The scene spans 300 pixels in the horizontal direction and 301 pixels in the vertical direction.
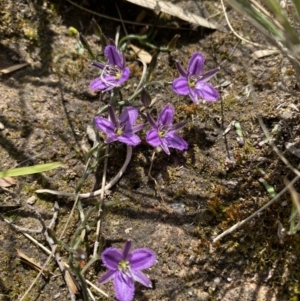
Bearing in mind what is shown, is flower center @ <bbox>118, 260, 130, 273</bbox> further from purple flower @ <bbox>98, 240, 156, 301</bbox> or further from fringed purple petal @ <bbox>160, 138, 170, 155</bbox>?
fringed purple petal @ <bbox>160, 138, 170, 155</bbox>

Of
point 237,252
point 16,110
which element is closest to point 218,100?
point 237,252

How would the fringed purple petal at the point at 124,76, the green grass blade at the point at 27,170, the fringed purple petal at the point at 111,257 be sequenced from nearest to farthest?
the fringed purple petal at the point at 111,257
the green grass blade at the point at 27,170
the fringed purple petal at the point at 124,76

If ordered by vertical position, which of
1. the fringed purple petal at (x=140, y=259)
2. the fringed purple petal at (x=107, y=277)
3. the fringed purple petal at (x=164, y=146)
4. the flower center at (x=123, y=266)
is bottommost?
the fringed purple petal at (x=107, y=277)

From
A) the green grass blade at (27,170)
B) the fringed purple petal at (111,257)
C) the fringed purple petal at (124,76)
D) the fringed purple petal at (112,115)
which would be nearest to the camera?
the fringed purple petal at (111,257)

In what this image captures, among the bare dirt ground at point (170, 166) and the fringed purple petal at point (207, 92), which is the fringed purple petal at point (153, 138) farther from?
the fringed purple petal at point (207, 92)

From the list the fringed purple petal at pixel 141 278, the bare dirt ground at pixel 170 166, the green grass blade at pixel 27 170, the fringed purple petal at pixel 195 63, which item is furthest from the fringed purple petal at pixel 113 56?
the fringed purple petal at pixel 141 278

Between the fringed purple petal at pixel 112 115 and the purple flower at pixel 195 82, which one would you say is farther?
the purple flower at pixel 195 82

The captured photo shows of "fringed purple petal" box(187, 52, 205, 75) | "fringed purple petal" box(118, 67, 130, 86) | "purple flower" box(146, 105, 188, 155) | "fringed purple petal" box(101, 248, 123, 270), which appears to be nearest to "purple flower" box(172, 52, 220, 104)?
"fringed purple petal" box(187, 52, 205, 75)

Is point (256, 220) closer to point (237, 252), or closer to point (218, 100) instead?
point (237, 252)
